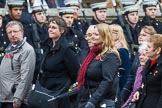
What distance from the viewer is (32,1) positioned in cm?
1339

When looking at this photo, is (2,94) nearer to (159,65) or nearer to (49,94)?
(49,94)

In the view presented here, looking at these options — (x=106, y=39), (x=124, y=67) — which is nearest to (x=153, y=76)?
(x=106, y=39)

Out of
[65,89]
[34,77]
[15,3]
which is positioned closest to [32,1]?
[15,3]

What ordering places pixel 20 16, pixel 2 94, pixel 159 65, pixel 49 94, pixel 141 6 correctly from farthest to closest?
1. pixel 141 6
2. pixel 20 16
3. pixel 2 94
4. pixel 49 94
5. pixel 159 65

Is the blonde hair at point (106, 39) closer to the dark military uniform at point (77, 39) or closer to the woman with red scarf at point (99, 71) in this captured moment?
the woman with red scarf at point (99, 71)

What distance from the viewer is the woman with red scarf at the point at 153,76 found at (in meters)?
7.50

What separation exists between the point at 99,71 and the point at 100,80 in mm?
112

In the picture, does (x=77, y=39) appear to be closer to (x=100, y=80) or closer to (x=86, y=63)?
(x=86, y=63)

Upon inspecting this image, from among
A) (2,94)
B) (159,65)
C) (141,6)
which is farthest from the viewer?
(141,6)

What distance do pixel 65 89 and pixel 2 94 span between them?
1.06m

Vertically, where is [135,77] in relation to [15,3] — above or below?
below

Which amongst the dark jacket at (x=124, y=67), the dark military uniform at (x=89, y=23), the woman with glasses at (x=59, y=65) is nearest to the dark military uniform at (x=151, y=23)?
the dark military uniform at (x=89, y=23)

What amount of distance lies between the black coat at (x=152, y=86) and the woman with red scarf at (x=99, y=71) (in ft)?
1.26

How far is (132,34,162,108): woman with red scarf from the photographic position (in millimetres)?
7504
